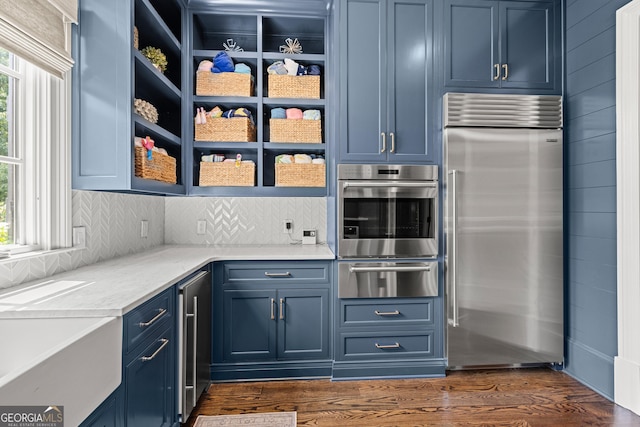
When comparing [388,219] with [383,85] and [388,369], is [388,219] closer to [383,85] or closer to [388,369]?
[383,85]

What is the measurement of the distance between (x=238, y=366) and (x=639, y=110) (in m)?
2.89

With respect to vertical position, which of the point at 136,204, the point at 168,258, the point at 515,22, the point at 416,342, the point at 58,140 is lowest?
the point at 416,342

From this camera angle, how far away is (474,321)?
2.49 meters

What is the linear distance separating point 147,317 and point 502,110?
247 centimetres

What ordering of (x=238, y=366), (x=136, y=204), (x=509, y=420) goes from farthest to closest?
(x=136, y=204)
(x=238, y=366)
(x=509, y=420)

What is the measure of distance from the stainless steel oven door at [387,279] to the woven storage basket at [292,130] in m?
1.00

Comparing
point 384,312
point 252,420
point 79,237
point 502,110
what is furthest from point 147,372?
point 502,110

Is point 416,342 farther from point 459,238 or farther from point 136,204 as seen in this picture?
point 136,204

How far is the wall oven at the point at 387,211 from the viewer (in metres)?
2.45

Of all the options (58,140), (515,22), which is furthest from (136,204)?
(515,22)

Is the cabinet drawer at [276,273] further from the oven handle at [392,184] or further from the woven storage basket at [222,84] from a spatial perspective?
the woven storage basket at [222,84]

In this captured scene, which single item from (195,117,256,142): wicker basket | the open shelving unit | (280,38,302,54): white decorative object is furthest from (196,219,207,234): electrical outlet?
(280,38,302,54): white decorative object

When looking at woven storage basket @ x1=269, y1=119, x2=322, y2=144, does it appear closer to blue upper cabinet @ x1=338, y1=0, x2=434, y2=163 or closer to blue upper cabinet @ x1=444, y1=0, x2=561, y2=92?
blue upper cabinet @ x1=338, y1=0, x2=434, y2=163

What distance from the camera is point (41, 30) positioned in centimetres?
162
